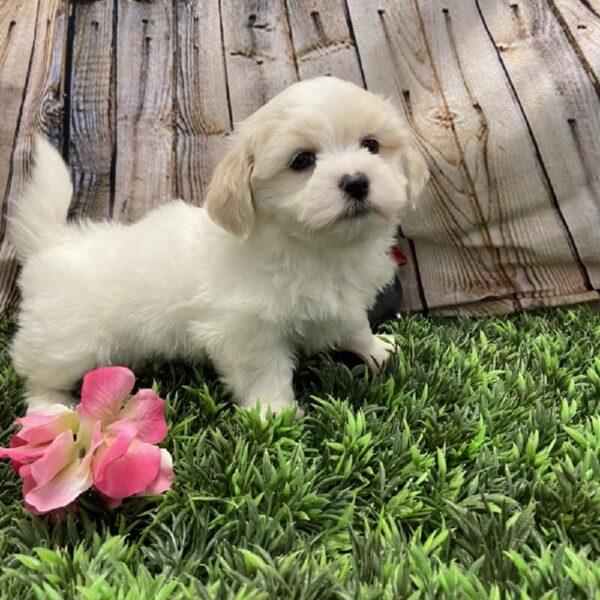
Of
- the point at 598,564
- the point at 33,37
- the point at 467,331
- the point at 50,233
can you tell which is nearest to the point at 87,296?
the point at 50,233

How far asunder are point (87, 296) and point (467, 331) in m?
1.54

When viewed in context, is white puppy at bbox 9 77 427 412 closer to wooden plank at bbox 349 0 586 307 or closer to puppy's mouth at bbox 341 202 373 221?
puppy's mouth at bbox 341 202 373 221

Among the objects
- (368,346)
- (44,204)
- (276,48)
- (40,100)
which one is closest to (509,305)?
(368,346)

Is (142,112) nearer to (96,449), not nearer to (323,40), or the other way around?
(323,40)

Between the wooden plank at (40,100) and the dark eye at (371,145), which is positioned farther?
the wooden plank at (40,100)

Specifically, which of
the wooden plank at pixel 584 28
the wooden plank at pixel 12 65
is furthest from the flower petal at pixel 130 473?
the wooden plank at pixel 584 28

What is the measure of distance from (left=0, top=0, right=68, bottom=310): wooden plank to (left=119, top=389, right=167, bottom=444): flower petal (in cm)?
138

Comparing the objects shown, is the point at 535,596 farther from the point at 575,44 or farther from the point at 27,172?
the point at 27,172

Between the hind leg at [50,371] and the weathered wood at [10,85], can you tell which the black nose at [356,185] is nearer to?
the hind leg at [50,371]

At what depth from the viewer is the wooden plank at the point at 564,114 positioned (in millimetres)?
2496

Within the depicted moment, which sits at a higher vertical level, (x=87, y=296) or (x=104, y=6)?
(x=104, y=6)

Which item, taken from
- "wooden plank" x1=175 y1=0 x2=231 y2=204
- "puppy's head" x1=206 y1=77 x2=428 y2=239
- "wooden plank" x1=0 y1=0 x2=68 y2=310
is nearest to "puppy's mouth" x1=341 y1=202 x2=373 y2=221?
"puppy's head" x1=206 y1=77 x2=428 y2=239

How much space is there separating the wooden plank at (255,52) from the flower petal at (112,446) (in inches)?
65.5

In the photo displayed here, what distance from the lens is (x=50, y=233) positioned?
7.64 ft
